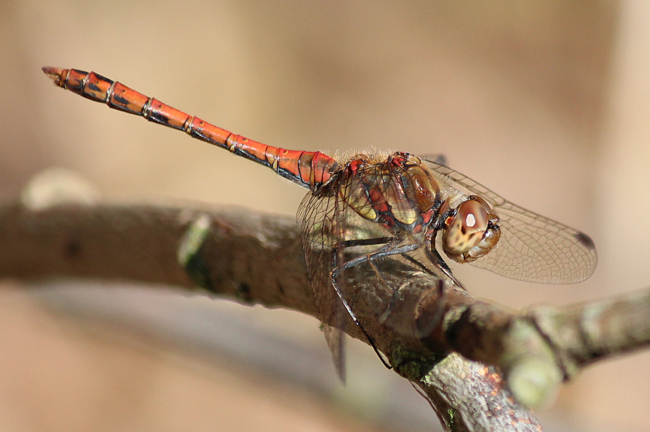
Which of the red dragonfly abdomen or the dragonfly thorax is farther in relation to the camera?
the red dragonfly abdomen

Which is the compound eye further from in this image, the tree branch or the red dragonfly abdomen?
the red dragonfly abdomen

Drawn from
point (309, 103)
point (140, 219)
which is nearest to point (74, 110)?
point (309, 103)

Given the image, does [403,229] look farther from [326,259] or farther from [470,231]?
[326,259]

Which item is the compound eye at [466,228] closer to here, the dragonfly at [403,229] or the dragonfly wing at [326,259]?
the dragonfly at [403,229]

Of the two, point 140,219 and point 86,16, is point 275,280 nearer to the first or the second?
point 140,219

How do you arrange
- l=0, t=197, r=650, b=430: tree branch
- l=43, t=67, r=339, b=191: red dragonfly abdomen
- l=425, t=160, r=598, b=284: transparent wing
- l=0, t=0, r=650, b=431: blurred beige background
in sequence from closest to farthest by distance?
1. l=0, t=197, r=650, b=430: tree branch
2. l=425, t=160, r=598, b=284: transparent wing
3. l=43, t=67, r=339, b=191: red dragonfly abdomen
4. l=0, t=0, r=650, b=431: blurred beige background

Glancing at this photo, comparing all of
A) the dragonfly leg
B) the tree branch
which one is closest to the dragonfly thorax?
the dragonfly leg
